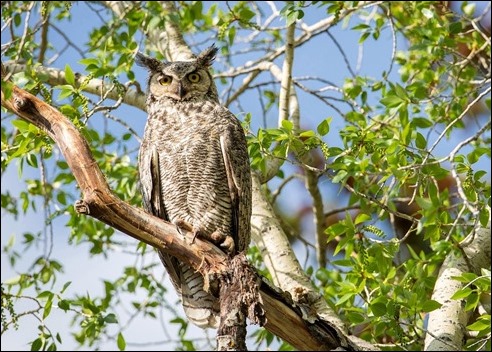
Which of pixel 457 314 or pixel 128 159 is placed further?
pixel 128 159

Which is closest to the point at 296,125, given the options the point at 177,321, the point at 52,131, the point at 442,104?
the point at 442,104

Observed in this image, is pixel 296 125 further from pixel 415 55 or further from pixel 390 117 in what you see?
pixel 415 55

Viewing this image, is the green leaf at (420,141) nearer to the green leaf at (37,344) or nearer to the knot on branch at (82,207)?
the knot on branch at (82,207)

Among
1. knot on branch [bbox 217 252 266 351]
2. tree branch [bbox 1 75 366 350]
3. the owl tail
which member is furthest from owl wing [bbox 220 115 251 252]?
knot on branch [bbox 217 252 266 351]

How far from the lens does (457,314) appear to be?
416cm

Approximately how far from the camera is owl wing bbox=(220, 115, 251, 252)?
13.7ft

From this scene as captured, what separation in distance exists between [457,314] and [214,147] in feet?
4.76

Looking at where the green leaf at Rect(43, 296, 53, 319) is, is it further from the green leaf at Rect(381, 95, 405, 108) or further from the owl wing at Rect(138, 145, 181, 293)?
the green leaf at Rect(381, 95, 405, 108)

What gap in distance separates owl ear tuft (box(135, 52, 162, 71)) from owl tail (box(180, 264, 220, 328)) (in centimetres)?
123

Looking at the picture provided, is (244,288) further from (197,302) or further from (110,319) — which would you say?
(110,319)

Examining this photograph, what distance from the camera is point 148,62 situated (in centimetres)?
478

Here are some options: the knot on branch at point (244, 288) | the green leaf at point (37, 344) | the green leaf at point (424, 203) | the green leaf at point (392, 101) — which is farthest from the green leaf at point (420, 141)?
the green leaf at point (37, 344)

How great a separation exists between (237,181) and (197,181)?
0.65 feet

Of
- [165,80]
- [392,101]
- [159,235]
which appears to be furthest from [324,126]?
[159,235]
